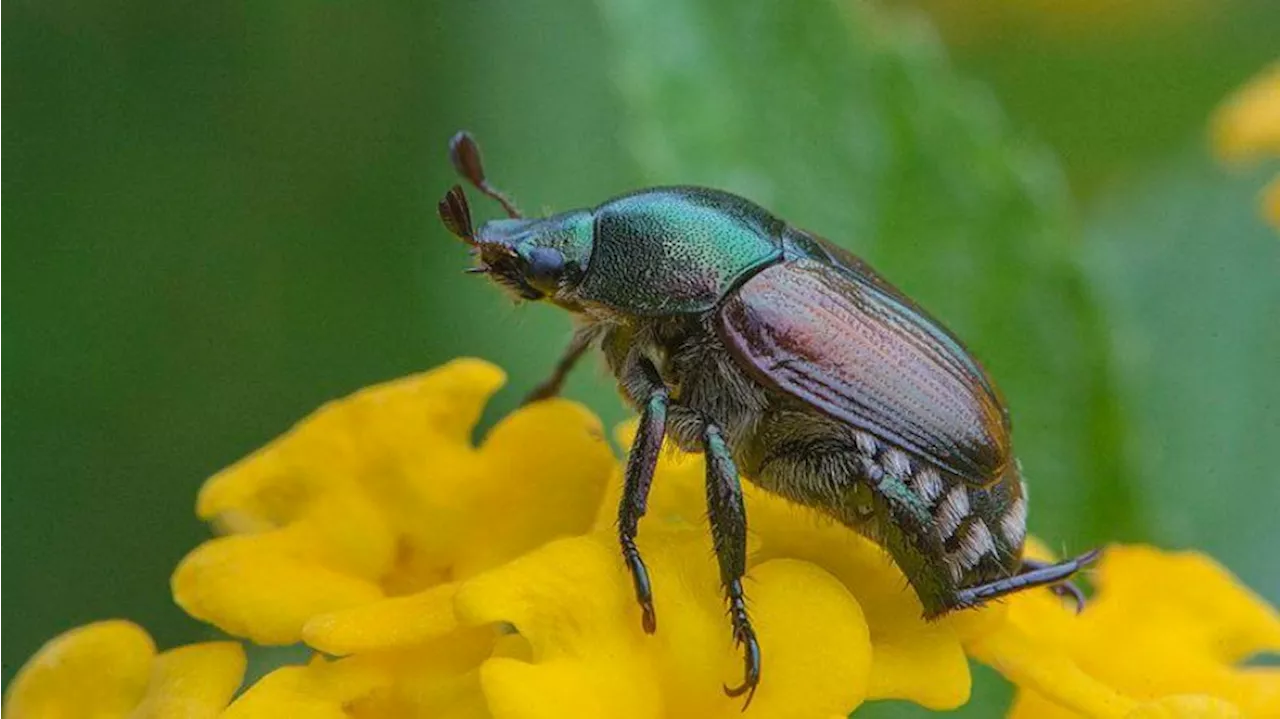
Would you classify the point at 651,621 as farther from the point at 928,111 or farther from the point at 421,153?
the point at 421,153

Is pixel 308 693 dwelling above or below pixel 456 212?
below

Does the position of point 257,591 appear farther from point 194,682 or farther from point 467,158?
point 467,158

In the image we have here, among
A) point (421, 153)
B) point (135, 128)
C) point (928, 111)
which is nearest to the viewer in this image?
point (928, 111)

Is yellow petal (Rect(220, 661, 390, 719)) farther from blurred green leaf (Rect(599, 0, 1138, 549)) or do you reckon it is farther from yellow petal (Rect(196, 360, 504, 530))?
blurred green leaf (Rect(599, 0, 1138, 549))

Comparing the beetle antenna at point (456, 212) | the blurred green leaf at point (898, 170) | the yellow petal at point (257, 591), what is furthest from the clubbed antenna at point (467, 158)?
the yellow petal at point (257, 591)

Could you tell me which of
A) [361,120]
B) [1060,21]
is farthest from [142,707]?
[1060,21]

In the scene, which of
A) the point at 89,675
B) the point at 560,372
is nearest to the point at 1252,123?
the point at 560,372

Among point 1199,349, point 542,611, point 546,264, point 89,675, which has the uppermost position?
point 546,264
